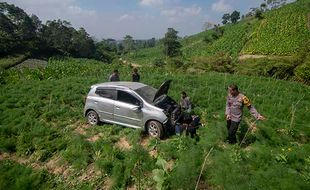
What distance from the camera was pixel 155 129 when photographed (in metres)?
10.0

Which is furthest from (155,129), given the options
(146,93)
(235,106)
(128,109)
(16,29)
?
(16,29)

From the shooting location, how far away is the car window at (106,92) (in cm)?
1113

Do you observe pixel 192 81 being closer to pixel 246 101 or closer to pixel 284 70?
pixel 246 101

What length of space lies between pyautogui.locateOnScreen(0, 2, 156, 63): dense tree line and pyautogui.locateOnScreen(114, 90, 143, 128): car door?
59.7m

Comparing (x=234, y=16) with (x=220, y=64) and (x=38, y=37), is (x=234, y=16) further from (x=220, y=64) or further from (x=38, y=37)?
(x=220, y=64)

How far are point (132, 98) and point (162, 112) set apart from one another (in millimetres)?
1367

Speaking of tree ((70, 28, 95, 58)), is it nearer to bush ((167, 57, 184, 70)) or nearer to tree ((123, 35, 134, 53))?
tree ((123, 35, 134, 53))

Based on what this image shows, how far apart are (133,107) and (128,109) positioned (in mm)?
242

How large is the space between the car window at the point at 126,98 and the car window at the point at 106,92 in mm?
274

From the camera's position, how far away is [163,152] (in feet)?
29.2

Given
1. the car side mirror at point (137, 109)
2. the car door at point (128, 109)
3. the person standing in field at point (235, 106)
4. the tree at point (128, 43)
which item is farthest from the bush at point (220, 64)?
the tree at point (128, 43)

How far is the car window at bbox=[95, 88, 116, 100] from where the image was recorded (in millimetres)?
11127

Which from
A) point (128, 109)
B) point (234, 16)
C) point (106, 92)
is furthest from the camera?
point (234, 16)

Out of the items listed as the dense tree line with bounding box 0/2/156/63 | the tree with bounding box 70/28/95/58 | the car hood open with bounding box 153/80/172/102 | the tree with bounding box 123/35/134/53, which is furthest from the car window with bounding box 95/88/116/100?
the tree with bounding box 123/35/134/53
